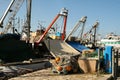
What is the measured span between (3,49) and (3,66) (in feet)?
12.0

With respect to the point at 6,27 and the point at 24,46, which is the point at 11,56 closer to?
the point at 24,46

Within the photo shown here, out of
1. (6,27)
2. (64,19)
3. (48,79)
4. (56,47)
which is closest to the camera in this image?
(48,79)

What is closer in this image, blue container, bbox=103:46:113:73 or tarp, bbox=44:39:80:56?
blue container, bbox=103:46:113:73

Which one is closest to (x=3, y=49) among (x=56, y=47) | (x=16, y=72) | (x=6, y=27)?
(x=16, y=72)

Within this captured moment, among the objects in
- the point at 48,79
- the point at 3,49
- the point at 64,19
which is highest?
the point at 64,19

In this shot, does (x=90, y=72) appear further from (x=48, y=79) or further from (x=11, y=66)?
(x=11, y=66)

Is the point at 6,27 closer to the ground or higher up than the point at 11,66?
higher up

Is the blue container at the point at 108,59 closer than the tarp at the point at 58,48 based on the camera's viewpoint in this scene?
Yes

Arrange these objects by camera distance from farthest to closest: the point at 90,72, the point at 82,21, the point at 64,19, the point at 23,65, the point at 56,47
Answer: the point at 82,21 → the point at 64,19 → the point at 56,47 → the point at 23,65 → the point at 90,72

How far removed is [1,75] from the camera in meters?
16.1

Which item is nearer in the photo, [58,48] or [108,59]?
[108,59]

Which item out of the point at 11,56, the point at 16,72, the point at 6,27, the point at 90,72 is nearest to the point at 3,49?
the point at 11,56

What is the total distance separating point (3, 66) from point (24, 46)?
6.85 meters

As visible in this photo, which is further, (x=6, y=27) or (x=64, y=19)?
(x=6, y=27)
